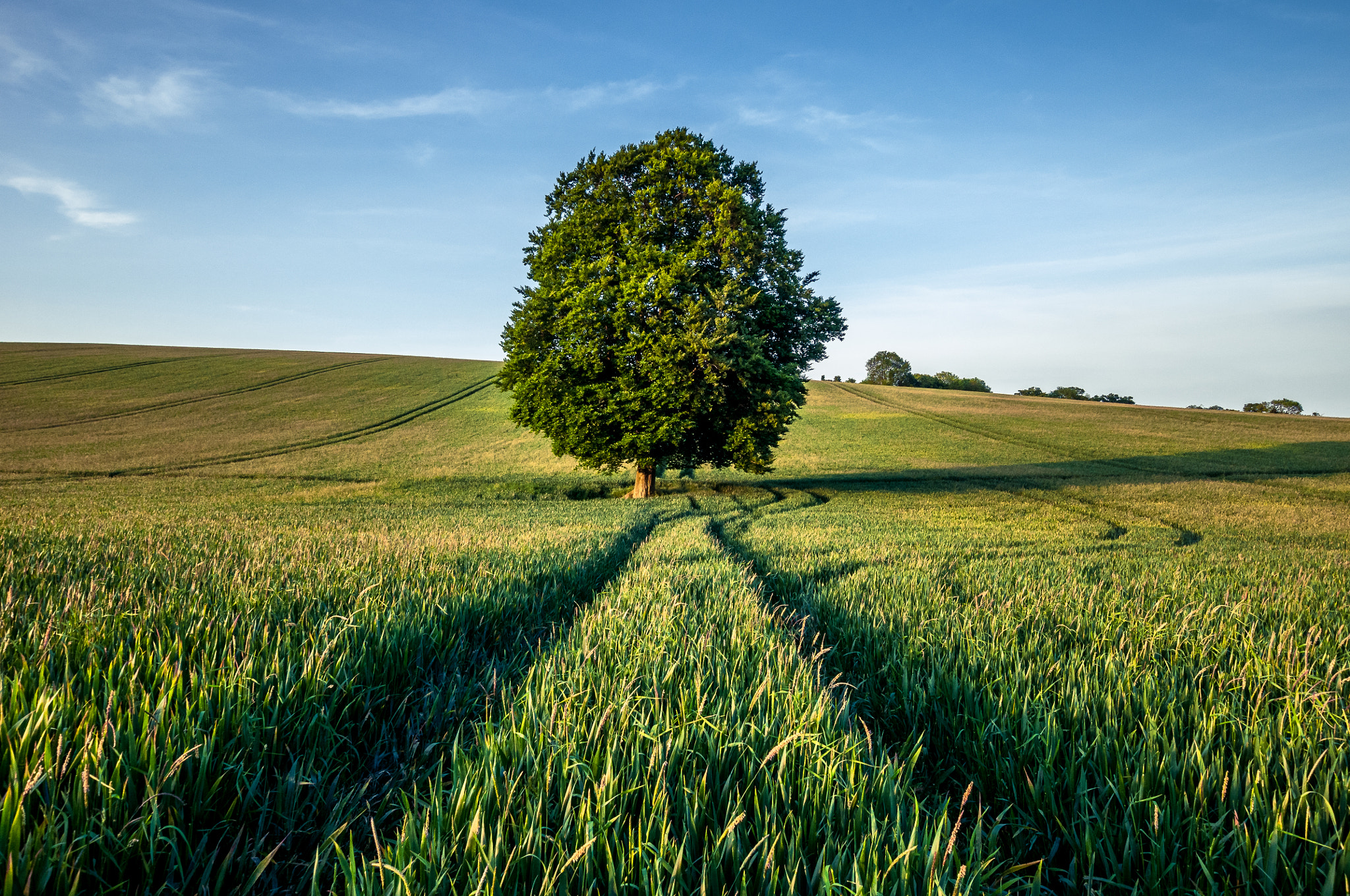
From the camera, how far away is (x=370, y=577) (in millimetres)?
5344

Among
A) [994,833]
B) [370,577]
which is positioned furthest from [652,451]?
[994,833]

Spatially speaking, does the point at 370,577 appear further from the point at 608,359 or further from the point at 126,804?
the point at 608,359

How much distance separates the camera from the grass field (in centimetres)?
175

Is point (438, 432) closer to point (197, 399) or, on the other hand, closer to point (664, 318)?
→ point (197, 399)

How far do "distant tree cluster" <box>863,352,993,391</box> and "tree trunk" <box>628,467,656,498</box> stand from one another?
92501 mm

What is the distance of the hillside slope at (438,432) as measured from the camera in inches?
1289

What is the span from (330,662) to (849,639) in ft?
12.8

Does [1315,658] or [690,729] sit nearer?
[690,729]

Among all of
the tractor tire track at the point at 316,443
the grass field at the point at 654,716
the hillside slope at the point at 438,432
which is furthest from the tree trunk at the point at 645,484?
the grass field at the point at 654,716

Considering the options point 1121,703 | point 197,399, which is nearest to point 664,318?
point 1121,703

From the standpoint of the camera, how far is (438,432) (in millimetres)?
43656

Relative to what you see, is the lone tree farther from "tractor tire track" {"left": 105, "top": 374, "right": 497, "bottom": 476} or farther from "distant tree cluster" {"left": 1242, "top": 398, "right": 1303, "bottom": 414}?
"distant tree cluster" {"left": 1242, "top": 398, "right": 1303, "bottom": 414}

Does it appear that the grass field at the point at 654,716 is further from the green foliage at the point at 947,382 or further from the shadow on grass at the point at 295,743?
the green foliage at the point at 947,382

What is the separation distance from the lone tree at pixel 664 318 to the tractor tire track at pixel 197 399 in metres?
43.8
